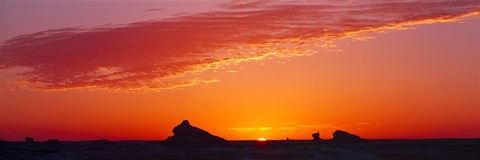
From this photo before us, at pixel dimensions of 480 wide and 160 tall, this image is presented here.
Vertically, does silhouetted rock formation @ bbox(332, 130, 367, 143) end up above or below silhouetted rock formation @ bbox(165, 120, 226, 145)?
above

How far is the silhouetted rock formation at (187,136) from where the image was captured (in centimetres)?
9156

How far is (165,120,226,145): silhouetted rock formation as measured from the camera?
300 feet

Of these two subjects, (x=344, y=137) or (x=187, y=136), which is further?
(x=344, y=137)

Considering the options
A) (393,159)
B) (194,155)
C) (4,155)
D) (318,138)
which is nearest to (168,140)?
(194,155)

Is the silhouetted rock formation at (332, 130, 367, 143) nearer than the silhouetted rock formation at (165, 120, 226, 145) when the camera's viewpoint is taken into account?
No

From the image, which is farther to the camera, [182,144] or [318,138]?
[318,138]

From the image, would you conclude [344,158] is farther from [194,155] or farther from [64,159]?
[64,159]

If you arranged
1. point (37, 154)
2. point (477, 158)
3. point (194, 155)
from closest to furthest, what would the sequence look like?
1. point (37, 154)
2. point (477, 158)
3. point (194, 155)

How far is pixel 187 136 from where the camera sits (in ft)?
302

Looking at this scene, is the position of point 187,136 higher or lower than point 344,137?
lower

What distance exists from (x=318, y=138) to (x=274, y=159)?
56.7 meters

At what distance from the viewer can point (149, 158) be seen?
63.9 meters

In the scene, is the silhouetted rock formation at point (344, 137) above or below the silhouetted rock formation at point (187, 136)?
above

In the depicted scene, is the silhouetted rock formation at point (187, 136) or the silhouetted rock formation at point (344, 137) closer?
the silhouetted rock formation at point (187, 136)
